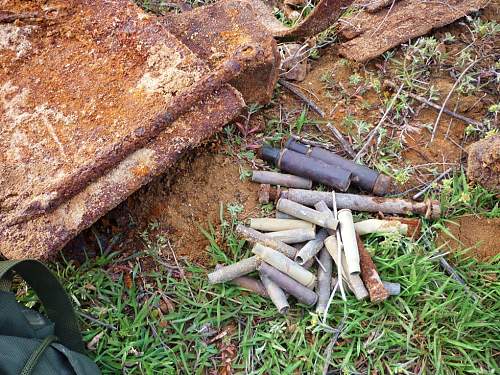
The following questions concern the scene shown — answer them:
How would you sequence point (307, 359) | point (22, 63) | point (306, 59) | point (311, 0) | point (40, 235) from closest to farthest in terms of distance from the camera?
1. point (40, 235)
2. point (307, 359)
3. point (22, 63)
4. point (306, 59)
5. point (311, 0)

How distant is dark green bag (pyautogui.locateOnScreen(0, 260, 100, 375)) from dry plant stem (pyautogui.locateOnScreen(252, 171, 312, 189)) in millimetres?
1153

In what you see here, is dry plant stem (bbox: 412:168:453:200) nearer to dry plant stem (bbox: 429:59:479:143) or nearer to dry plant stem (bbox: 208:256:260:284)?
dry plant stem (bbox: 429:59:479:143)

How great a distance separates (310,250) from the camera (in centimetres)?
272

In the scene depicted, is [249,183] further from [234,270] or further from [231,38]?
[231,38]

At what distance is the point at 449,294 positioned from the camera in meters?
2.69

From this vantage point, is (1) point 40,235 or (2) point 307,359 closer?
(1) point 40,235

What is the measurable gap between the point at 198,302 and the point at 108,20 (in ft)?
4.86

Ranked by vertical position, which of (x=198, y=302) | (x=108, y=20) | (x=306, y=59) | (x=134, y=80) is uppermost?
(x=108, y=20)

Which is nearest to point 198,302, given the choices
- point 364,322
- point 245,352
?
point 245,352

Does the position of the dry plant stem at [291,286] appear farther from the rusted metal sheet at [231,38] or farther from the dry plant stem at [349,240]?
the rusted metal sheet at [231,38]

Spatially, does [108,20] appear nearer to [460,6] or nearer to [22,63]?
[22,63]

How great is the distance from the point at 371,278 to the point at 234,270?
66 centimetres

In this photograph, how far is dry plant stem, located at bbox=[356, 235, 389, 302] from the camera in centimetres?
258

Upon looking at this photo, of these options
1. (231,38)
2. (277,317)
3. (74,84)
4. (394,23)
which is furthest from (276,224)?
(394,23)
